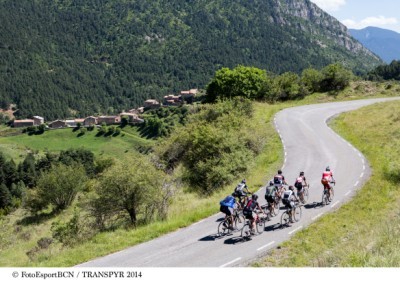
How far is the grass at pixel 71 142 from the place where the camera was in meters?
147

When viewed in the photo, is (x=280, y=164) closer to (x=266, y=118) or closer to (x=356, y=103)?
(x=266, y=118)

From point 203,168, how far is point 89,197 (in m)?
9.33

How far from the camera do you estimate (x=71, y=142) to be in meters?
160

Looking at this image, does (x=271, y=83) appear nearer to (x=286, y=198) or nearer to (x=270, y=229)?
(x=286, y=198)

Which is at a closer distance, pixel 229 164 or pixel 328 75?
pixel 229 164

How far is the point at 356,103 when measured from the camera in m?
52.8

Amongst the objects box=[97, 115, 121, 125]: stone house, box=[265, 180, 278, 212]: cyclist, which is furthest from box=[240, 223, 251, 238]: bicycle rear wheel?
box=[97, 115, 121, 125]: stone house

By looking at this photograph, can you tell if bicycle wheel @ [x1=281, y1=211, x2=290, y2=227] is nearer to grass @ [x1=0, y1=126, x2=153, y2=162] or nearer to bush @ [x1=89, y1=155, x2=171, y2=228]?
bush @ [x1=89, y1=155, x2=171, y2=228]

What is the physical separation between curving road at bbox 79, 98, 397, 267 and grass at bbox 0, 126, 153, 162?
114139 mm

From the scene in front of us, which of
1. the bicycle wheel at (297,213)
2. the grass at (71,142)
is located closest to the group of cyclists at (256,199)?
the bicycle wheel at (297,213)

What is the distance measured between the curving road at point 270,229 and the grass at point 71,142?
114 meters

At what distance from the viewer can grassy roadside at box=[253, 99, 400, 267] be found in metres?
10.7

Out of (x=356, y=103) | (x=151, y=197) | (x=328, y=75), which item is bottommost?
(x=151, y=197)
